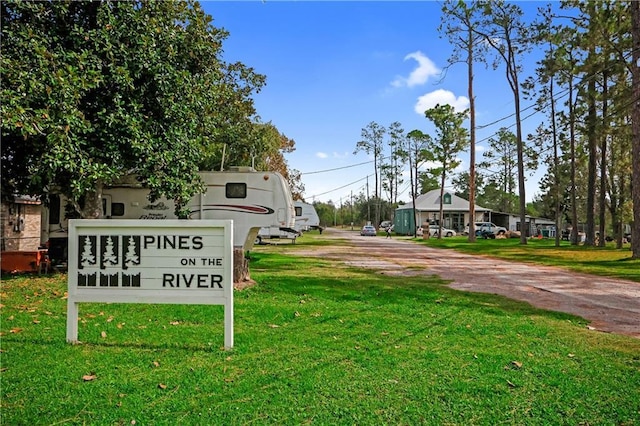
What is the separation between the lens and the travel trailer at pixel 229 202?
40.8ft

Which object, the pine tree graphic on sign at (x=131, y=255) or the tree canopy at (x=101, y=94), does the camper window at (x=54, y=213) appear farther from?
the pine tree graphic on sign at (x=131, y=255)

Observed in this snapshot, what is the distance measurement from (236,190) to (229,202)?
0.37m

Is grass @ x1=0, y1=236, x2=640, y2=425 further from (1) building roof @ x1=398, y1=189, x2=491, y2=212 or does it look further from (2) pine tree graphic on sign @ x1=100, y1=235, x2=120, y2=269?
(1) building roof @ x1=398, y1=189, x2=491, y2=212

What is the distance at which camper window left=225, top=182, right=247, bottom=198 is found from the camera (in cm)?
1252

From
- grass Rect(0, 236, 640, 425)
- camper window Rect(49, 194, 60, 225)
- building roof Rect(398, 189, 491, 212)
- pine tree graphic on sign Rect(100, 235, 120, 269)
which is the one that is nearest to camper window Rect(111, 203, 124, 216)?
camper window Rect(49, 194, 60, 225)

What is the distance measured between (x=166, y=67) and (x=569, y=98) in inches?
935

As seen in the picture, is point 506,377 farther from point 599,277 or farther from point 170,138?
point 599,277

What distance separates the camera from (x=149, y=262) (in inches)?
188

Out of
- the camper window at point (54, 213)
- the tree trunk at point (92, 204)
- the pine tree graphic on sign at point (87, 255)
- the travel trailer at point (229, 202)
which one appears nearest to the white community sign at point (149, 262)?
the pine tree graphic on sign at point (87, 255)

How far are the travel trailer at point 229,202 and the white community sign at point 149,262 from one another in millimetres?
7486

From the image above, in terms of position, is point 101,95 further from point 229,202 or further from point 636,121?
point 636,121

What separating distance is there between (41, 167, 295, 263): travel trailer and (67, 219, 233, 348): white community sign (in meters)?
7.49

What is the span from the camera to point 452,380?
3672 millimetres

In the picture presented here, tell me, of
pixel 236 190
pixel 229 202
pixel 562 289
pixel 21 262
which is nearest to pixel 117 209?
pixel 21 262
